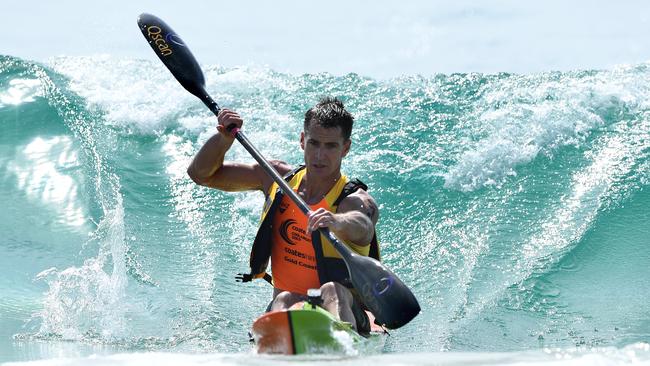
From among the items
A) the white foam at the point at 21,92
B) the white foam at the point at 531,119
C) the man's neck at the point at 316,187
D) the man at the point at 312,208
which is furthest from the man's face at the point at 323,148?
the white foam at the point at 21,92

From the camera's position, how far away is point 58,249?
27.4 feet

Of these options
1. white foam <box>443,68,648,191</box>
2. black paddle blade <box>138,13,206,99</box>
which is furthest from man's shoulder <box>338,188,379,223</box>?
white foam <box>443,68,648,191</box>

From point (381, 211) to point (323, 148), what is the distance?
3.55 m

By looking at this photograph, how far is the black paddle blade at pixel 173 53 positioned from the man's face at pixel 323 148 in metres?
1.25

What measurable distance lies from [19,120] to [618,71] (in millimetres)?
6300

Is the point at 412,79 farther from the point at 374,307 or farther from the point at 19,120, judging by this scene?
the point at 374,307

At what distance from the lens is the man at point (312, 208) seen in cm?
517

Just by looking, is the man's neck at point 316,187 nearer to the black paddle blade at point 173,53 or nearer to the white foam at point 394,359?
the white foam at point 394,359

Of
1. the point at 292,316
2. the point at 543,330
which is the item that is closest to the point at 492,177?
the point at 543,330

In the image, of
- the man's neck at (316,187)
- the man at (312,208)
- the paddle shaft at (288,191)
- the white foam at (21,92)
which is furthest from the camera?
the white foam at (21,92)

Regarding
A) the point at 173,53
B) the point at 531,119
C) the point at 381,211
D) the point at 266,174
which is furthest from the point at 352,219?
the point at 531,119

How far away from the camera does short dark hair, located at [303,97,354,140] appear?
517cm

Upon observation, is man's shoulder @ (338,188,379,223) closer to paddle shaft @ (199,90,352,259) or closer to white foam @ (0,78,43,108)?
paddle shaft @ (199,90,352,259)

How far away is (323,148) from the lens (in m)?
5.21
